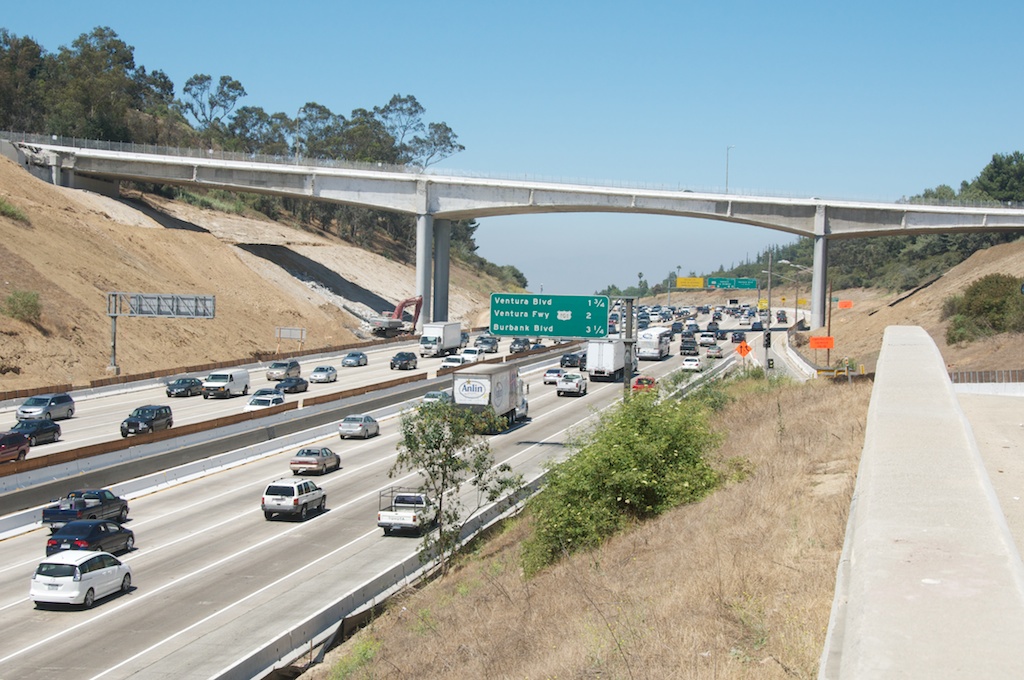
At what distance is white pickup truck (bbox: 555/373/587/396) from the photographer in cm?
6475

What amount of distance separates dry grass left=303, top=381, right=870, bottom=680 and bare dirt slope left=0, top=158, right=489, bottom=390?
4803 centimetres

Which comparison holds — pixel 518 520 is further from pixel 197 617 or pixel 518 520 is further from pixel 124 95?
pixel 124 95

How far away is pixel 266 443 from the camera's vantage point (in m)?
47.0

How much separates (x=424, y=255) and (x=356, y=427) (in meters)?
51.2

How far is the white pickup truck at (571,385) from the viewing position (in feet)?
212

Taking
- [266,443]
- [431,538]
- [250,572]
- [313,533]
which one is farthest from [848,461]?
[266,443]

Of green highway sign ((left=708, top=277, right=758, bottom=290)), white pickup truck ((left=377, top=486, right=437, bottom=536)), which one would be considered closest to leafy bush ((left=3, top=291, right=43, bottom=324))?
white pickup truck ((left=377, top=486, right=437, bottom=536))

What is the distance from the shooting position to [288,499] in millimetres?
33531

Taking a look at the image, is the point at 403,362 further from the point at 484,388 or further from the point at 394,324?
the point at 484,388

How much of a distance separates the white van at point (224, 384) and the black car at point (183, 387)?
682mm

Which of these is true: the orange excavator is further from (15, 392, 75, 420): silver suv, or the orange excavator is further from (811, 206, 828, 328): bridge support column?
(15, 392, 75, 420): silver suv

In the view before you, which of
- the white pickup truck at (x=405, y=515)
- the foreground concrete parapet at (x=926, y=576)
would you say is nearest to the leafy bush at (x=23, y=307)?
the white pickup truck at (x=405, y=515)

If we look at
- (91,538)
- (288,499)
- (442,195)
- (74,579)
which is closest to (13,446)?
(288,499)

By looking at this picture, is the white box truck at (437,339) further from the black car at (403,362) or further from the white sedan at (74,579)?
the white sedan at (74,579)
